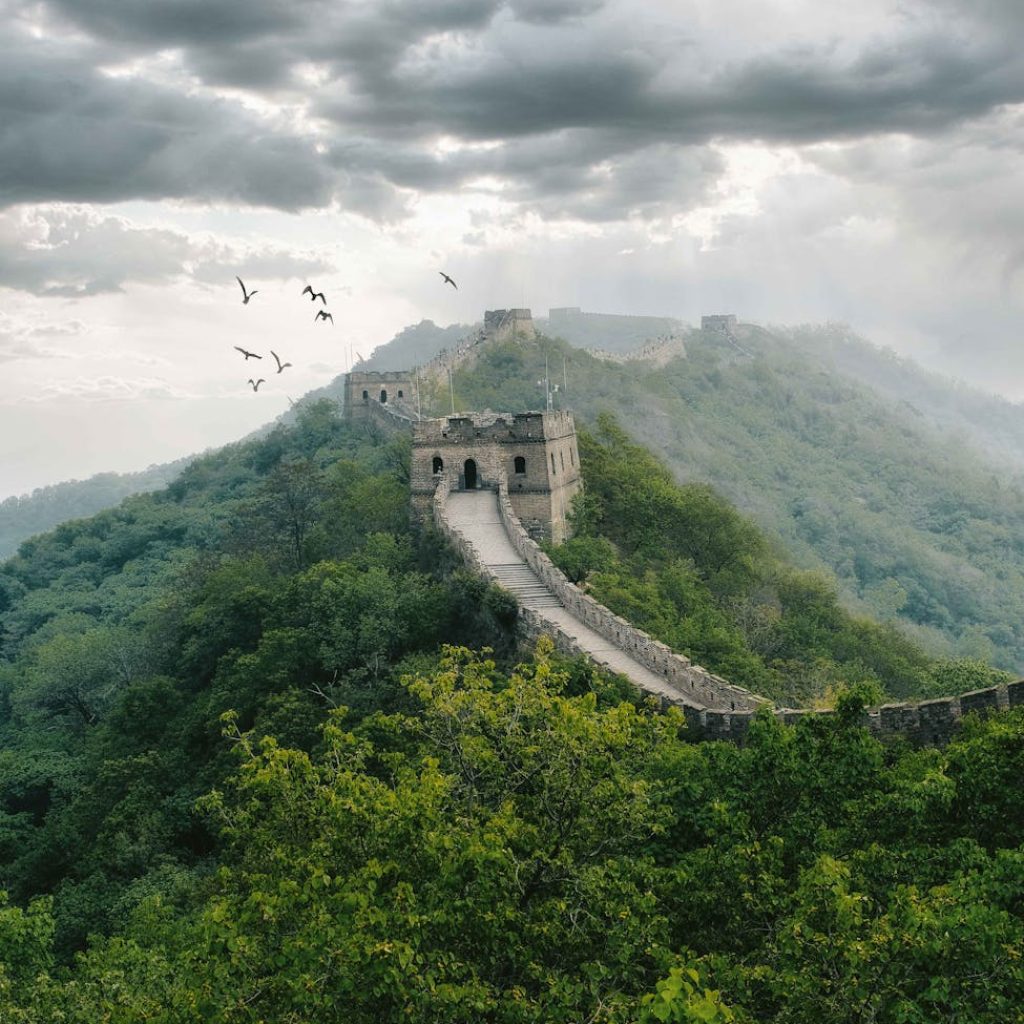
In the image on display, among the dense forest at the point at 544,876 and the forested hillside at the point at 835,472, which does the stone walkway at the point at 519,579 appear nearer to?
the dense forest at the point at 544,876

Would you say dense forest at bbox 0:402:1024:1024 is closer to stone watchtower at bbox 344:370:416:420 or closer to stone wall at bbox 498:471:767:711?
stone wall at bbox 498:471:767:711

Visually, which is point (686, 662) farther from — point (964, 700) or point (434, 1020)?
point (434, 1020)

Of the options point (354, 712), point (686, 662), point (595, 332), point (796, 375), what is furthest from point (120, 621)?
point (595, 332)

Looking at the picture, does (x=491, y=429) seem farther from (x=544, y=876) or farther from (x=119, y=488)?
(x=119, y=488)

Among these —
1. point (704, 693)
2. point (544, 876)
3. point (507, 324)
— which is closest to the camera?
point (544, 876)

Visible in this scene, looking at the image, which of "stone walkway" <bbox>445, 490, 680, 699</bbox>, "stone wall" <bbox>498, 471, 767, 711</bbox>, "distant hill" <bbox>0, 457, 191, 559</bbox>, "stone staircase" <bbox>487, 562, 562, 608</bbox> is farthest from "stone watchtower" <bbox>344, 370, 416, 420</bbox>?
"distant hill" <bbox>0, 457, 191, 559</bbox>

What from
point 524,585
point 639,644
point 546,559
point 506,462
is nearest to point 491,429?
point 506,462
